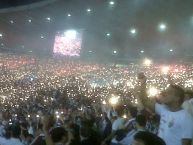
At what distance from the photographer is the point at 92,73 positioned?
39594mm

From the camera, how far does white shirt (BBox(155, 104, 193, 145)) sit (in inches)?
218

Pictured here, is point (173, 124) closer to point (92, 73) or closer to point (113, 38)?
point (92, 73)

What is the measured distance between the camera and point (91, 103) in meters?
24.5

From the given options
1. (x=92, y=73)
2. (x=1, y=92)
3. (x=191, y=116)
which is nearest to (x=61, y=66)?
(x=92, y=73)

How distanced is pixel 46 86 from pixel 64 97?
779 centimetres

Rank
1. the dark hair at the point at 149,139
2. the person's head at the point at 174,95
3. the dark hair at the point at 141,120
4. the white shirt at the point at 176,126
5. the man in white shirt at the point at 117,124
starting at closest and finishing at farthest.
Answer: the dark hair at the point at 149,139
the white shirt at the point at 176,126
the person's head at the point at 174,95
the dark hair at the point at 141,120
the man in white shirt at the point at 117,124

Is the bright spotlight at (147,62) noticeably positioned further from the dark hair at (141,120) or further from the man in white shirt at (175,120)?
the man in white shirt at (175,120)

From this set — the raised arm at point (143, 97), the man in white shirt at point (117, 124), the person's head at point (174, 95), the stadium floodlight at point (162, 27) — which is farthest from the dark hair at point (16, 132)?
the stadium floodlight at point (162, 27)

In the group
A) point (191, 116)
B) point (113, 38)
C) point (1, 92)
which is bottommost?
point (1, 92)

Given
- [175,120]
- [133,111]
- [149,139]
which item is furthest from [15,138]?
[149,139]

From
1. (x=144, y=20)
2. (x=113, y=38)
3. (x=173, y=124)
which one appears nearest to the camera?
(x=173, y=124)

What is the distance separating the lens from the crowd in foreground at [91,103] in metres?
5.75

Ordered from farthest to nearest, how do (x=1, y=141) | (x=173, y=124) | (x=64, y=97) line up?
(x=64, y=97) → (x=1, y=141) → (x=173, y=124)

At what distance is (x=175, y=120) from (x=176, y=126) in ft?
0.26
